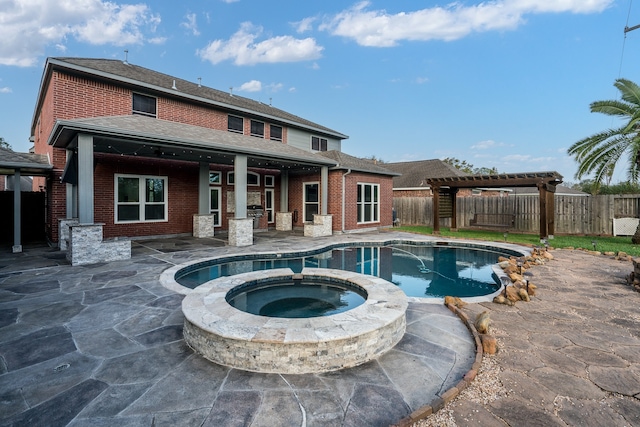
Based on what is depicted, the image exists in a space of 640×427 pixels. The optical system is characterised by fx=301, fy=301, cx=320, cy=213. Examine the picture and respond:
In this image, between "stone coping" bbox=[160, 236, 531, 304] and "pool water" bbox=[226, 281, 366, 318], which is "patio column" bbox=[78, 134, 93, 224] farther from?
"pool water" bbox=[226, 281, 366, 318]

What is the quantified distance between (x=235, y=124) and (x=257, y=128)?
4.10 feet

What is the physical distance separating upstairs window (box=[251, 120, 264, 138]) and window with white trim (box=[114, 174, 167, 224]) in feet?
16.5

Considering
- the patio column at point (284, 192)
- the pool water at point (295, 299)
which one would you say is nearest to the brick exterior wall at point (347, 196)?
the patio column at point (284, 192)

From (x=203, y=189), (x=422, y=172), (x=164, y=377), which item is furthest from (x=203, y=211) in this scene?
(x=422, y=172)

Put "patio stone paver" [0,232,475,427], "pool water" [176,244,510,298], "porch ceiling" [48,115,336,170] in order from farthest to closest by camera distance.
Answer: "porch ceiling" [48,115,336,170]
"pool water" [176,244,510,298]
"patio stone paver" [0,232,475,427]

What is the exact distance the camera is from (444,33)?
48.8 ft

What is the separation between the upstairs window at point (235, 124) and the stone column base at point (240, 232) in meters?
6.10

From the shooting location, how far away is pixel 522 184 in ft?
40.4

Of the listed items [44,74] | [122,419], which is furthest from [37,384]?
[44,74]

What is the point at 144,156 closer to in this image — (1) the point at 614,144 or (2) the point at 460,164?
(1) the point at 614,144

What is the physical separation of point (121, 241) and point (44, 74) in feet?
23.6

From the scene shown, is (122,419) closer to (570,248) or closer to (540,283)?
(540,283)

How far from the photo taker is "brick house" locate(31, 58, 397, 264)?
888 centimetres

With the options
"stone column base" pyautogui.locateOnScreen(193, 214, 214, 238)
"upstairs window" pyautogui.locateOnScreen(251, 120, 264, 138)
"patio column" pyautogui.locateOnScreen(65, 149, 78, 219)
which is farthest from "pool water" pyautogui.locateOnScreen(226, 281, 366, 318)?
"upstairs window" pyautogui.locateOnScreen(251, 120, 264, 138)
